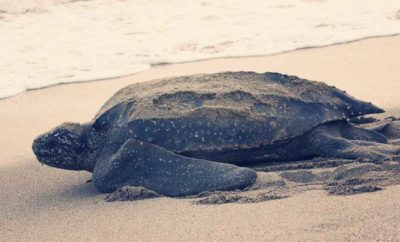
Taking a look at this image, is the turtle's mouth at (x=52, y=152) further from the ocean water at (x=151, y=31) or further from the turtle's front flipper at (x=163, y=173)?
the ocean water at (x=151, y=31)

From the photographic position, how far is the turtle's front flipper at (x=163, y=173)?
4.07 metres

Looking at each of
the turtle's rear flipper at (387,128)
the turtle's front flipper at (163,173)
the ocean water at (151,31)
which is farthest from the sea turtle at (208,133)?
the ocean water at (151,31)

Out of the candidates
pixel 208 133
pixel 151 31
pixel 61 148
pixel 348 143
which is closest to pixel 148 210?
pixel 208 133

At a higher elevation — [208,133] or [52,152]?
[208,133]

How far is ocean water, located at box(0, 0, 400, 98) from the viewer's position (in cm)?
773

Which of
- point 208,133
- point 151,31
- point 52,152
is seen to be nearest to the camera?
point 208,133

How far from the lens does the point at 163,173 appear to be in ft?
13.8

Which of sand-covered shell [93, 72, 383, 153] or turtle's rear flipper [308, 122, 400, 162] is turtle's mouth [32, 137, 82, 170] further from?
turtle's rear flipper [308, 122, 400, 162]

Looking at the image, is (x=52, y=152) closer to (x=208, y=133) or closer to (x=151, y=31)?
(x=208, y=133)

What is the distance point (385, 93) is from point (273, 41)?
2.29 m

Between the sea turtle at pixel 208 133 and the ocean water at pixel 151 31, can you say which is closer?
the sea turtle at pixel 208 133

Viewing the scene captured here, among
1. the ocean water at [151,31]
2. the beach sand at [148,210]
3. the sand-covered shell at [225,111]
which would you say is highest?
the sand-covered shell at [225,111]

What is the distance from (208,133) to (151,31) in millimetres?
4766

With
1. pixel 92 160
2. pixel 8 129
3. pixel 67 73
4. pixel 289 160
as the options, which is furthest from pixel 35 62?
pixel 289 160
